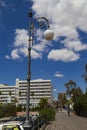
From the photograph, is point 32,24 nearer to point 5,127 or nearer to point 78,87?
point 5,127

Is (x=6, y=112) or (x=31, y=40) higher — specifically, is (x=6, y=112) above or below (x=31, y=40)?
above

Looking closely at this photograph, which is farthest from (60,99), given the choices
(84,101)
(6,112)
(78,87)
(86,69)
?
(84,101)

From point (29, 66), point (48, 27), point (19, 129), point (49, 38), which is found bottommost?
point (19, 129)

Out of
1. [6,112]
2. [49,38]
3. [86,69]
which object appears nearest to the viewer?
[49,38]

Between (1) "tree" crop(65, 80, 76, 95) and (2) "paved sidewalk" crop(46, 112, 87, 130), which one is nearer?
(2) "paved sidewalk" crop(46, 112, 87, 130)

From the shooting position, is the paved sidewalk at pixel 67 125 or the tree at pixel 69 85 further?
the tree at pixel 69 85

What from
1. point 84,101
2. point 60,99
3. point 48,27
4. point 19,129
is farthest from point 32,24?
point 60,99

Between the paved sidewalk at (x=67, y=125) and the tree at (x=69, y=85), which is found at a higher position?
the tree at (x=69, y=85)

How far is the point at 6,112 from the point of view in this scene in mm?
108562

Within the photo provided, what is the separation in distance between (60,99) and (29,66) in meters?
149

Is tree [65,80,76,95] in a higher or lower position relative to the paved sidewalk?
higher

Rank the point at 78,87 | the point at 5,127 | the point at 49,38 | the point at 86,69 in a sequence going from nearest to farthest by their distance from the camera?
1. the point at 5,127
2. the point at 49,38
3. the point at 86,69
4. the point at 78,87

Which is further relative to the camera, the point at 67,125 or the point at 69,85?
the point at 69,85

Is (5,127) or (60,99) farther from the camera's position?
(60,99)
